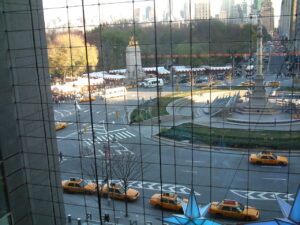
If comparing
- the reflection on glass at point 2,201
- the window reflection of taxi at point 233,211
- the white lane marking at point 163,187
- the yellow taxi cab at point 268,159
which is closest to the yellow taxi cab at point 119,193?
the white lane marking at point 163,187

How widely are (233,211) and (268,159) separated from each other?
183 cm

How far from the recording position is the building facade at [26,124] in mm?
4105

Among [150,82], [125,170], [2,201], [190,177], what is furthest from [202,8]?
[150,82]

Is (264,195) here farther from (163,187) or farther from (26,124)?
(26,124)

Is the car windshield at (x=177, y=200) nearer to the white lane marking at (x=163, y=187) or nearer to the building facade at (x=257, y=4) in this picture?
the white lane marking at (x=163, y=187)

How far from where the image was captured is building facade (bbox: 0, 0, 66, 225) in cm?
411

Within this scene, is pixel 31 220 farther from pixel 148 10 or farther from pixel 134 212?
pixel 148 10

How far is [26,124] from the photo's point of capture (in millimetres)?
4418

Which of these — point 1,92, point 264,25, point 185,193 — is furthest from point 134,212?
point 264,25

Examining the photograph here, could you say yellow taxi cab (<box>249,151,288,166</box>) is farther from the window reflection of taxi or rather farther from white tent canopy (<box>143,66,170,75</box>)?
white tent canopy (<box>143,66,170,75</box>)

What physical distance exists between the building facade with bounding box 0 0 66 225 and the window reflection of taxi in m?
2.40

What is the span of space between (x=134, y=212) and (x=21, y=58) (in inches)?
120

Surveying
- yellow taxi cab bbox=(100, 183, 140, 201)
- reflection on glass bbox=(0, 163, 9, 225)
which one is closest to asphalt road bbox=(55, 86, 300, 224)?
yellow taxi cab bbox=(100, 183, 140, 201)

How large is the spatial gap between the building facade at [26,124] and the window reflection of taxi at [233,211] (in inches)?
94.7
